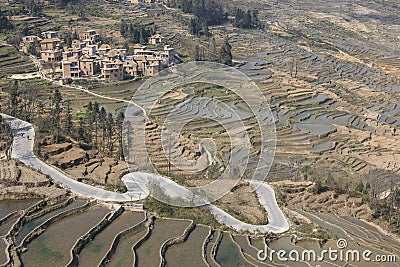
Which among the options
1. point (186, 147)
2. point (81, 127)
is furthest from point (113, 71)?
point (186, 147)

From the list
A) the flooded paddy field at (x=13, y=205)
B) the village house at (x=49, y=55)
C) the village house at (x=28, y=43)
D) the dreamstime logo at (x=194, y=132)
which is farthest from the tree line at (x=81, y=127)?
the village house at (x=28, y=43)

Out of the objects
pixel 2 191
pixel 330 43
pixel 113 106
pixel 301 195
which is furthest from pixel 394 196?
pixel 330 43

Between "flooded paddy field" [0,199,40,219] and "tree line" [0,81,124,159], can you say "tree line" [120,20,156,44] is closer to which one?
"tree line" [0,81,124,159]

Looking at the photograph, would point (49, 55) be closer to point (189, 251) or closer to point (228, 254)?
point (189, 251)

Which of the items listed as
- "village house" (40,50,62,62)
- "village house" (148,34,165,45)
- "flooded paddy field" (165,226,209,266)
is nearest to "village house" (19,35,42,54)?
"village house" (40,50,62,62)

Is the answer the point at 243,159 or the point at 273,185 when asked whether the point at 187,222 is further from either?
the point at 243,159
